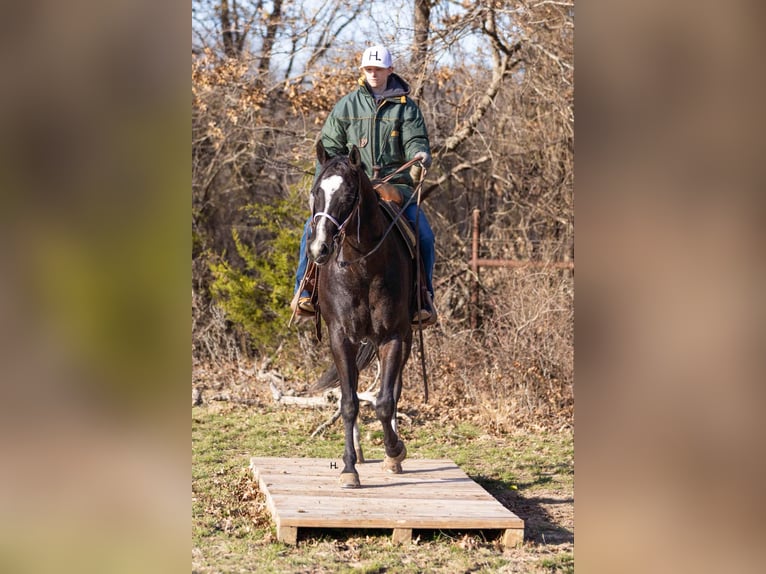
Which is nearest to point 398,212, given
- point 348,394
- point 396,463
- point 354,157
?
point 354,157

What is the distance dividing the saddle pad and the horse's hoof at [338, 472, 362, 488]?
164cm

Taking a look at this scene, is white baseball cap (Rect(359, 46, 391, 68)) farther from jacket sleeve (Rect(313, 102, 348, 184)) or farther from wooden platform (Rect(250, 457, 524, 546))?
wooden platform (Rect(250, 457, 524, 546))

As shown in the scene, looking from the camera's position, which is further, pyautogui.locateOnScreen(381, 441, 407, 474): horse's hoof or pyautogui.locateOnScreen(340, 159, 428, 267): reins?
pyautogui.locateOnScreen(381, 441, 407, 474): horse's hoof

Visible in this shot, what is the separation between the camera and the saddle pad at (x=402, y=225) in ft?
20.5

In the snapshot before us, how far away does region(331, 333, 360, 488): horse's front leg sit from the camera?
6.08 m

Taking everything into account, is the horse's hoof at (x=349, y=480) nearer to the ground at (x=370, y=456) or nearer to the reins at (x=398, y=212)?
the ground at (x=370, y=456)

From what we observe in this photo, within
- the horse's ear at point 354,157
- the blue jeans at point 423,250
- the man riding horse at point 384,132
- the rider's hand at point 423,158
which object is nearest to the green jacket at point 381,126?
the man riding horse at point 384,132

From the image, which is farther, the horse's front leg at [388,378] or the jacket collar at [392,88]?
the jacket collar at [392,88]

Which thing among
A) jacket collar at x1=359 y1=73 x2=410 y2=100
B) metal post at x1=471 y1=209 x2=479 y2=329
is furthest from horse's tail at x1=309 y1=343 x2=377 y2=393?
metal post at x1=471 y1=209 x2=479 y2=329

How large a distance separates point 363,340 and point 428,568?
69.5 inches

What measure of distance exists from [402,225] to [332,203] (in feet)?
3.77
